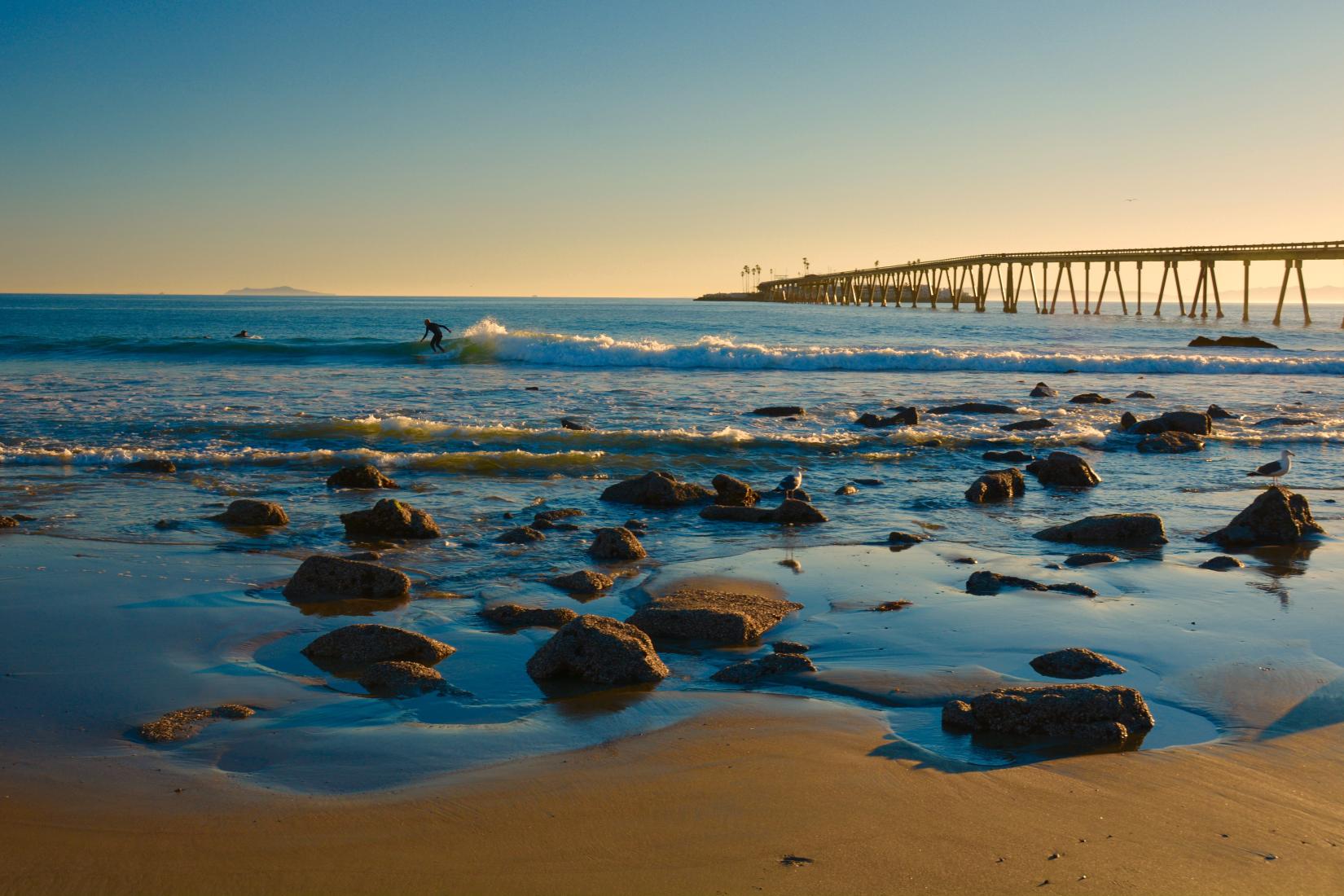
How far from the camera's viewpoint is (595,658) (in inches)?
245

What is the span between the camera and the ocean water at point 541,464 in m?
6.61

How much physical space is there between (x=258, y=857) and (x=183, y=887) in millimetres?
287

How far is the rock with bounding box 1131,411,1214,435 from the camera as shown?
60.5ft

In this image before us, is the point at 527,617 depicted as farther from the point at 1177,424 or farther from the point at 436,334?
the point at 436,334

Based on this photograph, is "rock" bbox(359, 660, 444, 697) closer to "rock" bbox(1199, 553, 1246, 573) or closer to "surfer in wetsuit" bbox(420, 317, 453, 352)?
"rock" bbox(1199, 553, 1246, 573)

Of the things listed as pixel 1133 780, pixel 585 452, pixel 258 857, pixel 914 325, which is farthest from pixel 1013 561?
pixel 914 325

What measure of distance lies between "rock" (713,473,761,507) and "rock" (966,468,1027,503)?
2.67 metres

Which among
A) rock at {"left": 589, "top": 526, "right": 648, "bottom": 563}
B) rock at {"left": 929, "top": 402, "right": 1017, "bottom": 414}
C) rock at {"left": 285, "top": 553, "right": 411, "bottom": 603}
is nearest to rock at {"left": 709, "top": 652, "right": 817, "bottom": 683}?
rock at {"left": 285, "top": 553, "right": 411, "bottom": 603}

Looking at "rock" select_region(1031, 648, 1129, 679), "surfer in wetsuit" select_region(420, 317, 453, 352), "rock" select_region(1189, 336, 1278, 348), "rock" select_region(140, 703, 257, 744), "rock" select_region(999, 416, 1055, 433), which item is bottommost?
"rock" select_region(1031, 648, 1129, 679)

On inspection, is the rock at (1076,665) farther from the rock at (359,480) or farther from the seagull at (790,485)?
the rock at (359,480)

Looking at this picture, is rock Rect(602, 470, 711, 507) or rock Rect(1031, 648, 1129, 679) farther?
rock Rect(602, 470, 711, 507)

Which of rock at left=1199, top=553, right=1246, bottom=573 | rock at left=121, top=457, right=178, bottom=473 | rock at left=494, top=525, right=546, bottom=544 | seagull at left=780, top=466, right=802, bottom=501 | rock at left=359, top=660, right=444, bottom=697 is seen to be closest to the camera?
rock at left=359, top=660, right=444, bottom=697

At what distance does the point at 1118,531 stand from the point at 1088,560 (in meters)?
1.06

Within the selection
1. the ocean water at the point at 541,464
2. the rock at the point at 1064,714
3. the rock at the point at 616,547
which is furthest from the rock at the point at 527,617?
the rock at the point at 1064,714
